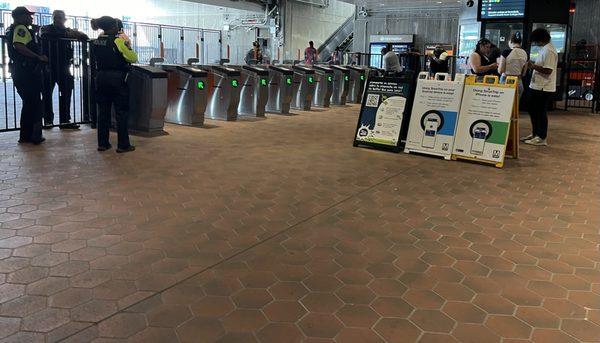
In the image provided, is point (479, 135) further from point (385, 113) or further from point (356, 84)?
point (356, 84)

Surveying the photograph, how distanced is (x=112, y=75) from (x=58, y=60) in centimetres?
195

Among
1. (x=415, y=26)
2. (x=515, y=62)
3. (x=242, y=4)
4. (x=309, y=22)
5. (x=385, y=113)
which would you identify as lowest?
(x=385, y=113)

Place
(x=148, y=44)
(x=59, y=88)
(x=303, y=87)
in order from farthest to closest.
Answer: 1. (x=148, y=44)
2. (x=303, y=87)
3. (x=59, y=88)

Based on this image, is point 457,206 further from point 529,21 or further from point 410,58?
point 410,58

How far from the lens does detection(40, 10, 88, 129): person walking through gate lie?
7.83 meters

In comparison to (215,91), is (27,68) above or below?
above

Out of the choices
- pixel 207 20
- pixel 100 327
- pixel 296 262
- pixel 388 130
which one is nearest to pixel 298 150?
pixel 388 130

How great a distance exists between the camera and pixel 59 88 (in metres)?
8.12

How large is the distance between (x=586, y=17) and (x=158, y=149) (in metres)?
16.5

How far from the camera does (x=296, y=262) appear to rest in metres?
3.47

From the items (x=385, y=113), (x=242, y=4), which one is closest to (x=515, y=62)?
(x=385, y=113)

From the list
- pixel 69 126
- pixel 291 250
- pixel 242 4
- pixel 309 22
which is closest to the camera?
pixel 291 250

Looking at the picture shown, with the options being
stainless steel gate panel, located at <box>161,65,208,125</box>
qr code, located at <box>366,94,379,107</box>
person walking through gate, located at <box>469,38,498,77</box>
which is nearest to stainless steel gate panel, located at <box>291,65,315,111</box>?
stainless steel gate panel, located at <box>161,65,208,125</box>

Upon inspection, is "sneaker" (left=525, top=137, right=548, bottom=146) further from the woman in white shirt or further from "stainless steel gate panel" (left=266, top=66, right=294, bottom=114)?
"stainless steel gate panel" (left=266, top=66, right=294, bottom=114)
